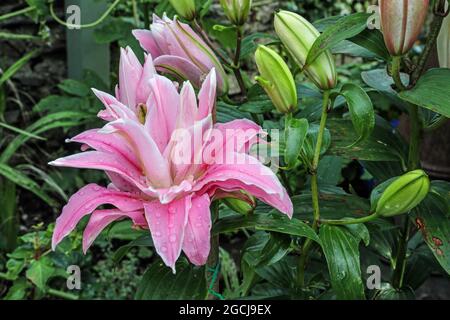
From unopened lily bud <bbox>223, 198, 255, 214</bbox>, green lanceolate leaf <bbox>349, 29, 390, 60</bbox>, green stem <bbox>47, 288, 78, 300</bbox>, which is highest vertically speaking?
green lanceolate leaf <bbox>349, 29, 390, 60</bbox>

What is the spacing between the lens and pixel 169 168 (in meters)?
0.60

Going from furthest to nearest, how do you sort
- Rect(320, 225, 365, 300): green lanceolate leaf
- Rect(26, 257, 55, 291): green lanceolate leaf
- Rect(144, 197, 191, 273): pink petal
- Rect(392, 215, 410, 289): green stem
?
Rect(26, 257, 55, 291): green lanceolate leaf
Rect(392, 215, 410, 289): green stem
Rect(320, 225, 365, 300): green lanceolate leaf
Rect(144, 197, 191, 273): pink petal

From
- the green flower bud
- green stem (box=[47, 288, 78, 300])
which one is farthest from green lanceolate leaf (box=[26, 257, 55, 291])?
the green flower bud

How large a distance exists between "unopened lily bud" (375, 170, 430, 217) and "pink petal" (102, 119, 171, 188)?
0.69 feet

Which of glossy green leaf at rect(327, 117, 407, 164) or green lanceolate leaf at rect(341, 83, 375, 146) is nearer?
green lanceolate leaf at rect(341, 83, 375, 146)

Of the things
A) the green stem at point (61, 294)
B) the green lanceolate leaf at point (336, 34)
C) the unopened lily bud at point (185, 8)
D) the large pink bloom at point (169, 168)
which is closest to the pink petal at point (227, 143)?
the large pink bloom at point (169, 168)

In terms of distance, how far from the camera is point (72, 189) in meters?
2.06

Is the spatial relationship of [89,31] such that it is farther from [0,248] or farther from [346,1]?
[346,1]

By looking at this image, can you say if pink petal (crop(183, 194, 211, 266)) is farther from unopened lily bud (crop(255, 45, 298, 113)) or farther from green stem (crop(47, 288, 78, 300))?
green stem (crop(47, 288, 78, 300))

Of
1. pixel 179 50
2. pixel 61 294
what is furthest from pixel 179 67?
pixel 61 294

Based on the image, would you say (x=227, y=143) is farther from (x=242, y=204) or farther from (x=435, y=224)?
(x=435, y=224)

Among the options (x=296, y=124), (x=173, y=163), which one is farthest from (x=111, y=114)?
(x=296, y=124)

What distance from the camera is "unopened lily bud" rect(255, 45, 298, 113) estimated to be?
0.65 m

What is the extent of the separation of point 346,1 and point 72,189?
1.53 meters
